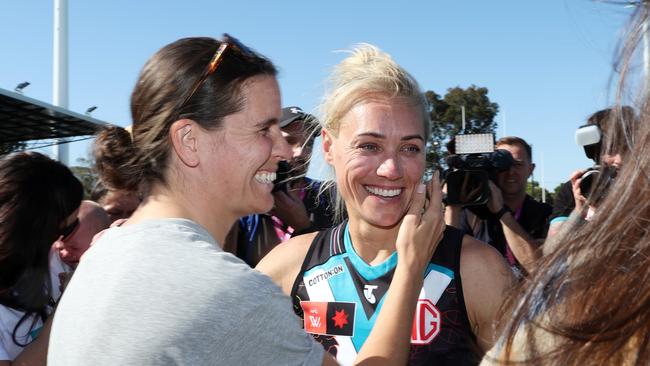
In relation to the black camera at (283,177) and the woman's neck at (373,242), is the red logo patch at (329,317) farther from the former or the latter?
the black camera at (283,177)

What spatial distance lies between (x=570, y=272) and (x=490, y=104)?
32295 millimetres

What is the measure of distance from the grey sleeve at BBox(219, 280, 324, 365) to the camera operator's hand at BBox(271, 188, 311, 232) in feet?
6.24

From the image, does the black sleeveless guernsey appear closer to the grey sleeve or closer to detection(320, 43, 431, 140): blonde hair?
detection(320, 43, 431, 140): blonde hair

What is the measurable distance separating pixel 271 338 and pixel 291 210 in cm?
198

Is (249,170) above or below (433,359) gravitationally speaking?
above

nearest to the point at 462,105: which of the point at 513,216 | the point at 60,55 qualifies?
the point at 60,55

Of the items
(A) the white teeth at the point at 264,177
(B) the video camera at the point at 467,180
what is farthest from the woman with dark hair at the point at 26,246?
(B) the video camera at the point at 467,180

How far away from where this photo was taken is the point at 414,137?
2129mm

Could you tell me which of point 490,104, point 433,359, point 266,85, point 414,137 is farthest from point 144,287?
point 490,104

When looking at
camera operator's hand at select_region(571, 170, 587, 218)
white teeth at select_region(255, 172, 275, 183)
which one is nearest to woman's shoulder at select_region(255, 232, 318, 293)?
white teeth at select_region(255, 172, 275, 183)

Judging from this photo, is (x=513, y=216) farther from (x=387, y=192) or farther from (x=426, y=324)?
(x=426, y=324)

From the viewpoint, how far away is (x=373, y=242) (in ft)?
6.89

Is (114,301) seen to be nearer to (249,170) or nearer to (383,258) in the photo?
(249,170)

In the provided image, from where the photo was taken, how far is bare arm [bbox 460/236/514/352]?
1832mm
